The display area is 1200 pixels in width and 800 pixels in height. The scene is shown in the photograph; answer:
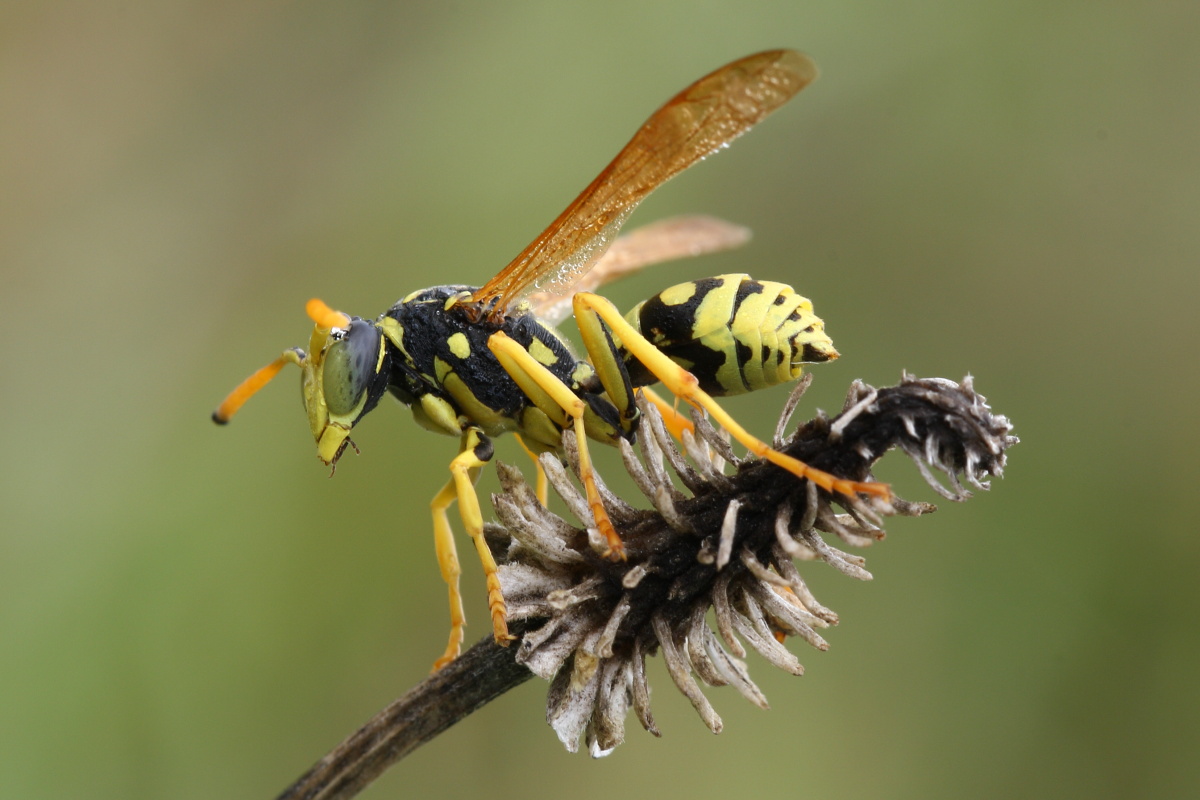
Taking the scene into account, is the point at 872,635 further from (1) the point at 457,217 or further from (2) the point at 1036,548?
(1) the point at 457,217

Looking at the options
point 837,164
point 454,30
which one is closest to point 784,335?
point 837,164

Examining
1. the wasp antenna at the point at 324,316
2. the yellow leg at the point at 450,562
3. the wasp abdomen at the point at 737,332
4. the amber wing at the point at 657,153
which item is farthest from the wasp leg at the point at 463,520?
the wasp abdomen at the point at 737,332

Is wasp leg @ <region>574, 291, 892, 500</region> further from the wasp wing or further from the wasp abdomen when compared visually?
the wasp wing

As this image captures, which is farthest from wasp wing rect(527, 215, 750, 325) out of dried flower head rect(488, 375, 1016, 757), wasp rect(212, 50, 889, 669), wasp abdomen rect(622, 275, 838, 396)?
dried flower head rect(488, 375, 1016, 757)

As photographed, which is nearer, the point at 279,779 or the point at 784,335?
the point at 784,335

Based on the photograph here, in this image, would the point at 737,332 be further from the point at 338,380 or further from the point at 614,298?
the point at 614,298

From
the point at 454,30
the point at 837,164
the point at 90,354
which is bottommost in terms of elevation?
the point at 837,164
